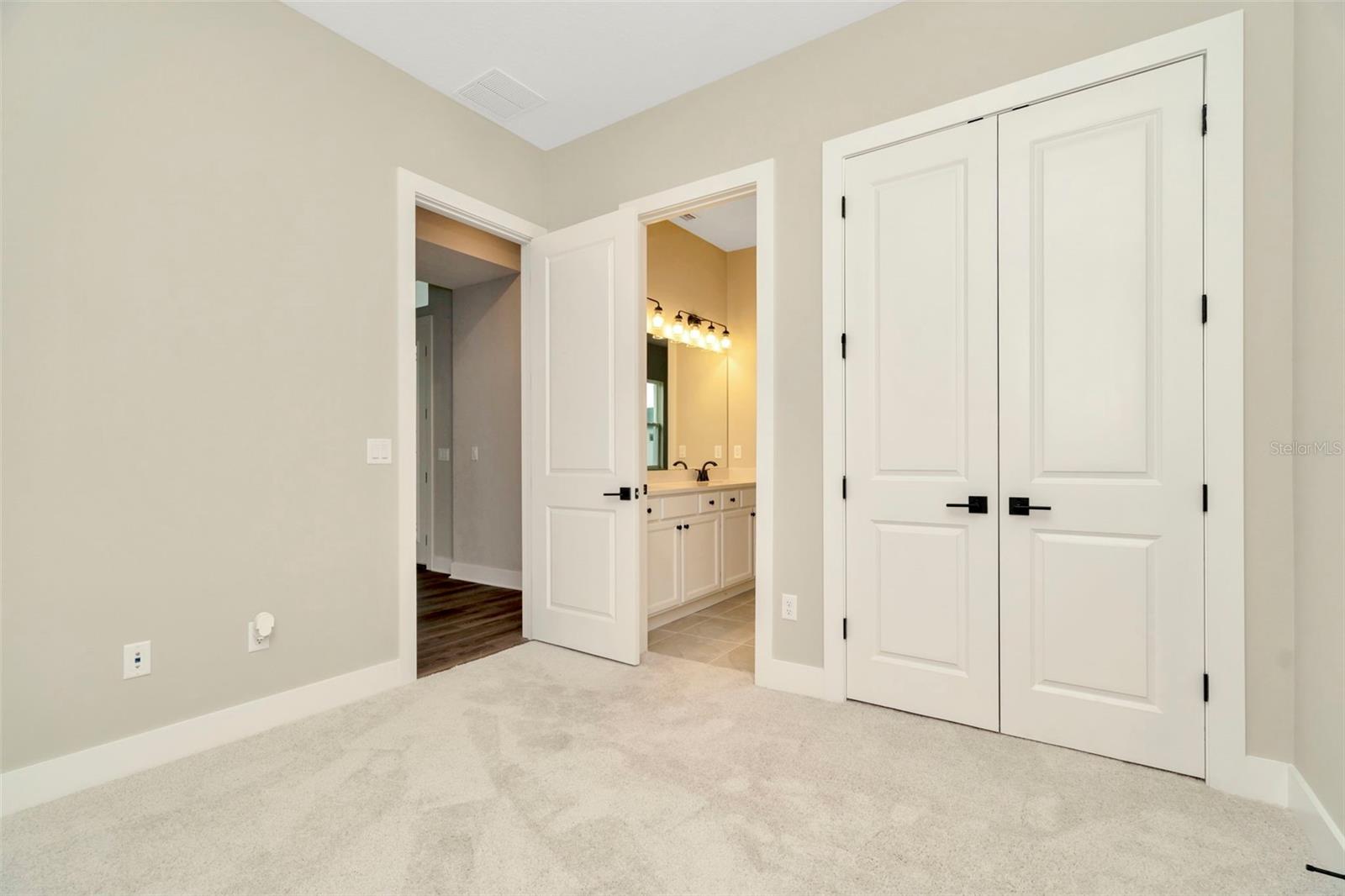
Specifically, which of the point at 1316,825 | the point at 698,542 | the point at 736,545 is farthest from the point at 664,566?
the point at 1316,825

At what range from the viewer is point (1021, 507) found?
2334mm

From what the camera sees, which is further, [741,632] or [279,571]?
[741,632]

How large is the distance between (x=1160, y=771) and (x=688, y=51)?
3.39m

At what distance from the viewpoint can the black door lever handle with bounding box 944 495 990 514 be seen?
7.94 ft

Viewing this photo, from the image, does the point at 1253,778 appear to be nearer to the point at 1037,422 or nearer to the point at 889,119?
the point at 1037,422

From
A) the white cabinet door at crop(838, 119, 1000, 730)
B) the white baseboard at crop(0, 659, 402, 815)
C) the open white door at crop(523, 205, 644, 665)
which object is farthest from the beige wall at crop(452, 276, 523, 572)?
the white cabinet door at crop(838, 119, 1000, 730)

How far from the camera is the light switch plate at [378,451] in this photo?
2887 mm

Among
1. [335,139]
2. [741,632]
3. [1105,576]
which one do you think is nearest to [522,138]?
[335,139]

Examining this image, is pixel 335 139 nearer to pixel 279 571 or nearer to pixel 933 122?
pixel 279 571

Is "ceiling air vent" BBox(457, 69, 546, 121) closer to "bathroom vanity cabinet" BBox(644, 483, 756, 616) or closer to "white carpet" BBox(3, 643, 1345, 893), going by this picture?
"bathroom vanity cabinet" BBox(644, 483, 756, 616)

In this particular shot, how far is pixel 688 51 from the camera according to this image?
292 centimetres

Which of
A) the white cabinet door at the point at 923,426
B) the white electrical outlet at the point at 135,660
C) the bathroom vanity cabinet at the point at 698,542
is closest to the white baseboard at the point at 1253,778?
the white cabinet door at the point at 923,426

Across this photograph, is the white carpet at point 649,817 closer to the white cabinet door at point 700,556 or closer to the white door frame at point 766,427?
the white door frame at point 766,427

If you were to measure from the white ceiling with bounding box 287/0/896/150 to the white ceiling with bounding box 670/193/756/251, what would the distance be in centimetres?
145
